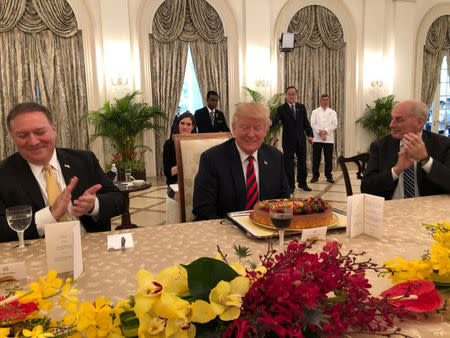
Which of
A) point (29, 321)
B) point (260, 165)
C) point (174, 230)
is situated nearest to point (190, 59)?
point (260, 165)

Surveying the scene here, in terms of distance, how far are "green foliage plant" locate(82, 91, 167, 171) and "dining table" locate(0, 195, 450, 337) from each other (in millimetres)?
5806

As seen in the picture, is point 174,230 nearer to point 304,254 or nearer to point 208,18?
point 304,254

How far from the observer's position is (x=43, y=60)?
297 inches

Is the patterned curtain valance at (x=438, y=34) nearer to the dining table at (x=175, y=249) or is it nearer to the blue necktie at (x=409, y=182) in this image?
the blue necktie at (x=409, y=182)

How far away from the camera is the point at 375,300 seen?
812mm

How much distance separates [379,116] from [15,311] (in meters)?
9.88

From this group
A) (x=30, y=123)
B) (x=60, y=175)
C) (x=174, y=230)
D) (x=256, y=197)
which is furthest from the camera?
(x=256, y=197)

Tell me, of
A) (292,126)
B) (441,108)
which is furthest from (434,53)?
(292,126)

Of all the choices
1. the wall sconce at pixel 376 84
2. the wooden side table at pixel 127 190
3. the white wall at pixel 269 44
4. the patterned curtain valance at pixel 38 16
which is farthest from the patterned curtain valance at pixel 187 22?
the wooden side table at pixel 127 190

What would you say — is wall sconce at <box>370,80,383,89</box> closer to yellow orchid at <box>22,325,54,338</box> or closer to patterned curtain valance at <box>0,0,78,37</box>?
patterned curtain valance at <box>0,0,78,37</box>

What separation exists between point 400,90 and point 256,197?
894cm

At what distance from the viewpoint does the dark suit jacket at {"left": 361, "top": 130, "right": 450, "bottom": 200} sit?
2.48 m

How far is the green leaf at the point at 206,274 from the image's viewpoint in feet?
2.32

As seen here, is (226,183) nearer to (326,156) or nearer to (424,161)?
(424,161)
